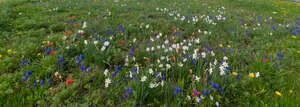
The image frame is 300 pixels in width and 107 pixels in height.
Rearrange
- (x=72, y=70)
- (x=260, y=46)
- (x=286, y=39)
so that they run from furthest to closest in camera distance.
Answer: (x=286, y=39), (x=260, y=46), (x=72, y=70)

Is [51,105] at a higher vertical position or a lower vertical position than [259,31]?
lower

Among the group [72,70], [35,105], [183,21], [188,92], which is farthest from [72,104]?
[183,21]

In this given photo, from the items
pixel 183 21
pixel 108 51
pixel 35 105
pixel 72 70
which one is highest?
pixel 183 21

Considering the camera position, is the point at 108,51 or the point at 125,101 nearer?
the point at 125,101

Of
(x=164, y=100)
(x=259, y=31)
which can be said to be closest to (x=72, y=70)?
(x=164, y=100)

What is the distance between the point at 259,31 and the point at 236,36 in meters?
1.11

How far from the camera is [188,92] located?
2328mm

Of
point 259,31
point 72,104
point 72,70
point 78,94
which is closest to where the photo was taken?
point 72,104

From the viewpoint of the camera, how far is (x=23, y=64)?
3092 millimetres

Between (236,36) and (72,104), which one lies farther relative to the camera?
(236,36)

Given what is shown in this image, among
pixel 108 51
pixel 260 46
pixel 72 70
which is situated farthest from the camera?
pixel 260 46

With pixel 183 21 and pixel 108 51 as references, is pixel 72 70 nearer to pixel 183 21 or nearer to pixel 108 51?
pixel 108 51

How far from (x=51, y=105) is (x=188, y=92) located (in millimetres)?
2086

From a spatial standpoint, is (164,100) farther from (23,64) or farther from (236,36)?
(236,36)
